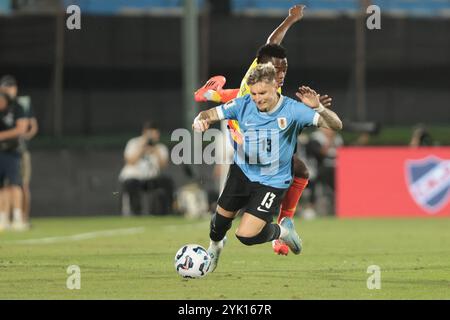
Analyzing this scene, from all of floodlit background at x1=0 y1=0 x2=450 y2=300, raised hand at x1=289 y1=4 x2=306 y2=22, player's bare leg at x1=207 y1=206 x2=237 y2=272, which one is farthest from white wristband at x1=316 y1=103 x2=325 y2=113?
floodlit background at x1=0 y1=0 x2=450 y2=300

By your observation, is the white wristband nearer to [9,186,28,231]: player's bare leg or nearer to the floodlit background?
[9,186,28,231]: player's bare leg

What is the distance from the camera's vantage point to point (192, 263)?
37.2 feet

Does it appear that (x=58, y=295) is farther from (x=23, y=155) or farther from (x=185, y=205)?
(x=185, y=205)

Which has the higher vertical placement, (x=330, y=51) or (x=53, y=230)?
(x=330, y=51)

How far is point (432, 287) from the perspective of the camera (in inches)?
416

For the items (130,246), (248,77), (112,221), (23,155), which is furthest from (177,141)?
(248,77)

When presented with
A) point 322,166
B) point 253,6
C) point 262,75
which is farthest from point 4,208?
point 262,75

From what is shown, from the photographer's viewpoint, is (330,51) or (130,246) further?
(330,51)

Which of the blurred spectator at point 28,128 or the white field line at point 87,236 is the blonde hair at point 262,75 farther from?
the blurred spectator at point 28,128

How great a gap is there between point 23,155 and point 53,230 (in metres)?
1.62

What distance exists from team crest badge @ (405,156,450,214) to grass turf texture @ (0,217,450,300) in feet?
9.98

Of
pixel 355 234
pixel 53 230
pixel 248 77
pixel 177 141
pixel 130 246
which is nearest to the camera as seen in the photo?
pixel 248 77

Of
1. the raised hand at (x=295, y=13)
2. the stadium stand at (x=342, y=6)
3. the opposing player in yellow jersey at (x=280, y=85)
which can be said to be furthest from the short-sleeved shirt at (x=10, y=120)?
the opposing player in yellow jersey at (x=280, y=85)

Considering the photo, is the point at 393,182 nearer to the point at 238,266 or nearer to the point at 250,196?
the point at 238,266
